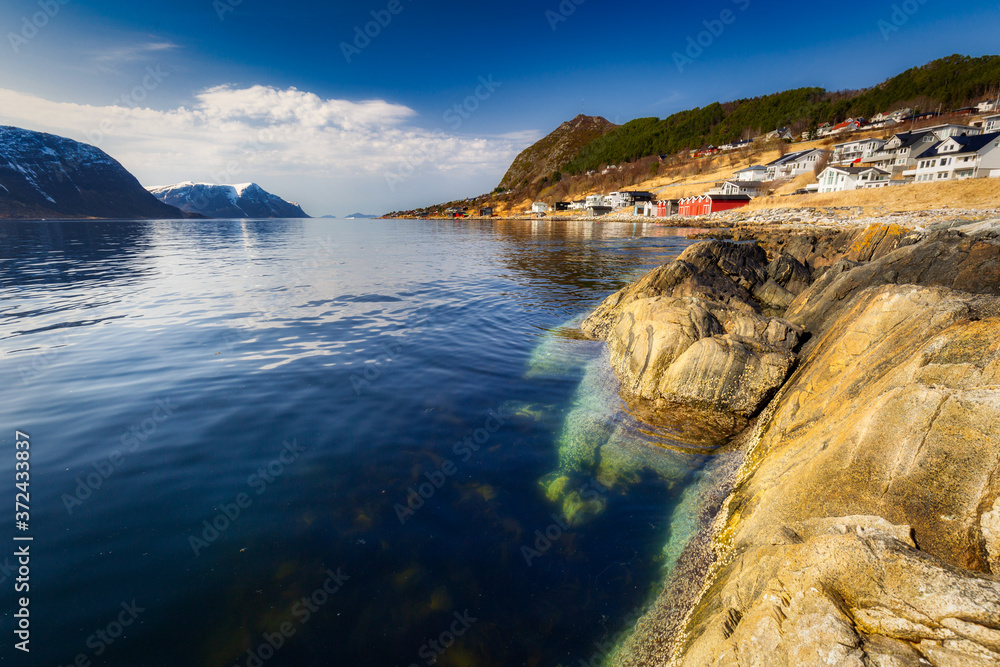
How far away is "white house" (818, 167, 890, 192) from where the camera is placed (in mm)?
72000

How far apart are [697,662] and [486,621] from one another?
2333 millimetres

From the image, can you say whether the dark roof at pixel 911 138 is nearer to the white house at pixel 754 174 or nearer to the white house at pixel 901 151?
the white house at pixel 901 151

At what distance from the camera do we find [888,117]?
126812 mm

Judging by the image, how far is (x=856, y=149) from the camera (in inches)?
3942

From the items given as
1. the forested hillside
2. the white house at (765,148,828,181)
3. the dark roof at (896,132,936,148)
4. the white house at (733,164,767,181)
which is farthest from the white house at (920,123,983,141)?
the forested hillside

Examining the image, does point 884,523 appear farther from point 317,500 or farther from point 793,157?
point 793,157

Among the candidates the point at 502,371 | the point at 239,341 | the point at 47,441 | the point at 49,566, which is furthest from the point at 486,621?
the point at 239,341

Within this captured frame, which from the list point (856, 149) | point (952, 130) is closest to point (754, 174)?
point (856, 149)

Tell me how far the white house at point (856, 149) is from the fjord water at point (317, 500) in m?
129

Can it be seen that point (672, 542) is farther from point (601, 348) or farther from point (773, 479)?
point (601, 348)

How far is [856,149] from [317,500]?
465 feet

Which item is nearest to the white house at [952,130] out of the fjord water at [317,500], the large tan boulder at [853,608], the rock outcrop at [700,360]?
the rock outcrop at [700,360]

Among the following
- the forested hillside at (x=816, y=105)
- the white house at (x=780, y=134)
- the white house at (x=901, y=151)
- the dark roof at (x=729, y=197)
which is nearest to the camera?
the white house at (x=901, y=151)

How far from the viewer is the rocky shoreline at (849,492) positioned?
2904mm
